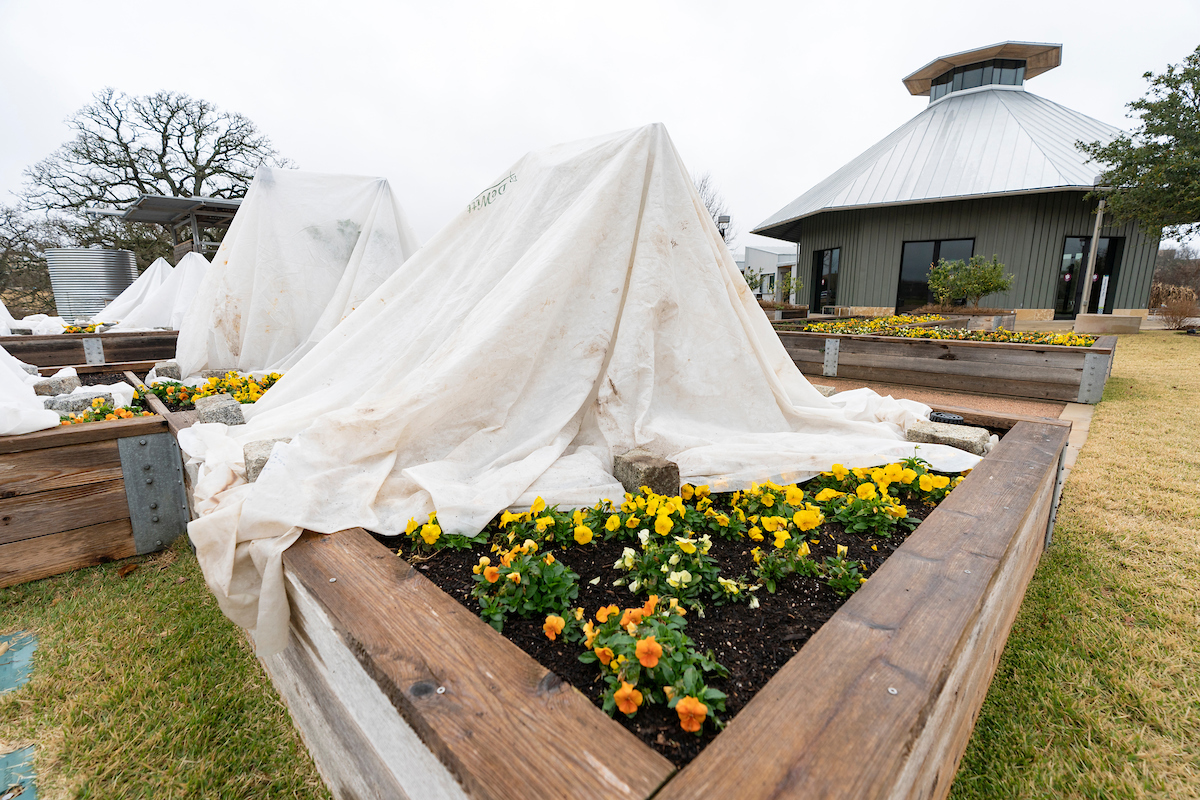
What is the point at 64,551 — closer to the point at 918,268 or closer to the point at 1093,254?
the point at 918,268

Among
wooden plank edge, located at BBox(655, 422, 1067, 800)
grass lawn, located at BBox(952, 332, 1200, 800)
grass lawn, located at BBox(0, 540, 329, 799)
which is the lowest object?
grass lawn, located at BBox(0, 540, 329, 799)

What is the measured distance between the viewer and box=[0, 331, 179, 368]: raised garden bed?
4.84 m

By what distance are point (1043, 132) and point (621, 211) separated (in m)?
17.9

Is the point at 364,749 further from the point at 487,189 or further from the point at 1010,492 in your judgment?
the point at 487,189

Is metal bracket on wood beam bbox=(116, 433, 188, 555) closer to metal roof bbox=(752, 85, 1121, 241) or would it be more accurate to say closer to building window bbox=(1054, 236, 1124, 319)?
metal roof bbox=(752, 85, 1121, 241)

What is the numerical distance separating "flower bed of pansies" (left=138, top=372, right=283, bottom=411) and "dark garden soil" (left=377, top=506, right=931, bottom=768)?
7.57 feet

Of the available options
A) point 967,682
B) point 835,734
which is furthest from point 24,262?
point 967,682

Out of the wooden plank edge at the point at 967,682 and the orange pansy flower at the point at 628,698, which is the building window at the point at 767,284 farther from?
the orange pansy flower at the point at 628,698

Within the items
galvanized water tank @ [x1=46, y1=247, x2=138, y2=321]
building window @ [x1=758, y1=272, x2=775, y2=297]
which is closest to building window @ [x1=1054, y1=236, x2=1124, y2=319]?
building window @ [x1=758, y1=272, x2=775, y2=297]

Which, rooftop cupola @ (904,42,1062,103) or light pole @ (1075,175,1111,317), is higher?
rooftop cupola @ (904,42,1062,103)

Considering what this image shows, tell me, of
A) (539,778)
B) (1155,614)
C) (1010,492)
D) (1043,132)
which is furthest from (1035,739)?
(1043,132)

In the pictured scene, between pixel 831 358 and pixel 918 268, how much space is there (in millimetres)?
11166

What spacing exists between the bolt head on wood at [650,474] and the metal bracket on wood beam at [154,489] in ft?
7.25

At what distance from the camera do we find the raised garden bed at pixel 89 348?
484 centimetres
